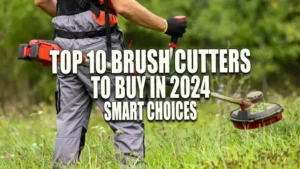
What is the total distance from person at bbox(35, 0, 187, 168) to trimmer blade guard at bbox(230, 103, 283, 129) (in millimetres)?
722

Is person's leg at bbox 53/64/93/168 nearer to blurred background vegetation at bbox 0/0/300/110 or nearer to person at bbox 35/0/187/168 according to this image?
person at bbox 35/0/187/168

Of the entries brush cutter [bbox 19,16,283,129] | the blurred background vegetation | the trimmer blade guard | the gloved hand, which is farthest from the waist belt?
the blurred background vegetation

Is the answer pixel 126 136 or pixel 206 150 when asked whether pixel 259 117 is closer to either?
pixel 206 150

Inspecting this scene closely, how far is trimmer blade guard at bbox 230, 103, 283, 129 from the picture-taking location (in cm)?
446

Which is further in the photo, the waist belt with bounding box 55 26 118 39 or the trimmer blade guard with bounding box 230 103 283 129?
the trimmer blade guard with bounding box 230 103 283 129

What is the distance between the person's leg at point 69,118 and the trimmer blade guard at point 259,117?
111 cm

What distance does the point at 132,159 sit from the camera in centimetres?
434

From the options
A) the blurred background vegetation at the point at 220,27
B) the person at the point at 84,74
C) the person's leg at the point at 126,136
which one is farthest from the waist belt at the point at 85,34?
the blurred background vegetation at the point at 220,27

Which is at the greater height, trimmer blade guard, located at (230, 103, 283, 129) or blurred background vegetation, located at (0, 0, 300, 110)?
blurred background vegetation, located at (0, 0, 300, 110)

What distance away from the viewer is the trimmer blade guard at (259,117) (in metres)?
4.46

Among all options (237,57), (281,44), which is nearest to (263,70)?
(281,44)

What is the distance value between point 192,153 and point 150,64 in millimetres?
807

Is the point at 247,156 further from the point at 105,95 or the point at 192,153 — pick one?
the point at 105,95

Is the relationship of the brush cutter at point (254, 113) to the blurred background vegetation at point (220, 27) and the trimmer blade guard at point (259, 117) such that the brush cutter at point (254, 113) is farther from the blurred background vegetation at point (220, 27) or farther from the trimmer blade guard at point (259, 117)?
the blurred background vegetation at point (220, 27)
